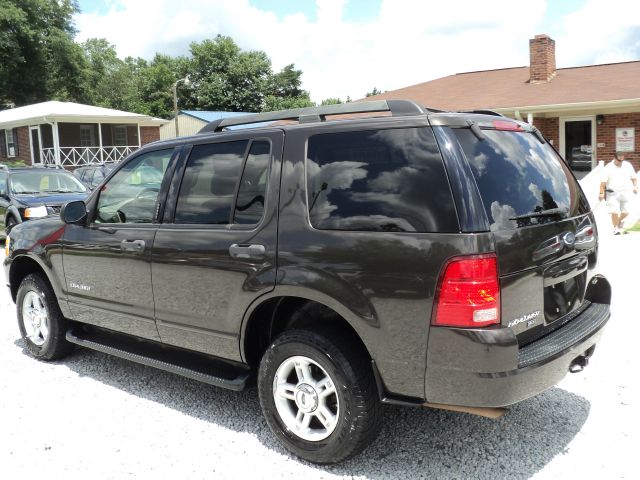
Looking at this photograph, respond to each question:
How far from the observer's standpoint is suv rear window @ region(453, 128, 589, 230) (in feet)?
10.0

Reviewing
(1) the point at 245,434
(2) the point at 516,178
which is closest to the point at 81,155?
(1) the point at 245,434

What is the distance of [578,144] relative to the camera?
66.9ft

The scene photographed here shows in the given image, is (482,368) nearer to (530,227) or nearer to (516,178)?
(530,227)

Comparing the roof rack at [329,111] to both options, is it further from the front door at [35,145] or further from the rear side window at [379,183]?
the front door at [35,145]

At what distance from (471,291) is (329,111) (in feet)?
4.97

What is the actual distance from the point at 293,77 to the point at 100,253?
60.2 meters

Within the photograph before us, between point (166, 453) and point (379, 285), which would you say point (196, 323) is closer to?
point (166, 453)

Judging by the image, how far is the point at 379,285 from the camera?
3.08 metres

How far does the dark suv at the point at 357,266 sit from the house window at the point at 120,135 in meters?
35.4

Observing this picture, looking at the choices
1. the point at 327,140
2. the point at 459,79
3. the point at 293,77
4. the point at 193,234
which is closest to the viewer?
the point at 327,140

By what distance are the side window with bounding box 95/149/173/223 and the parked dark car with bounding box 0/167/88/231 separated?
689 cm

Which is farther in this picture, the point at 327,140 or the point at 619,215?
the point at 619,215

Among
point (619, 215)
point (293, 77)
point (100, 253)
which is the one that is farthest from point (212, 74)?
point (100, 253)

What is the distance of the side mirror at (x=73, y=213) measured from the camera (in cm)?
470
